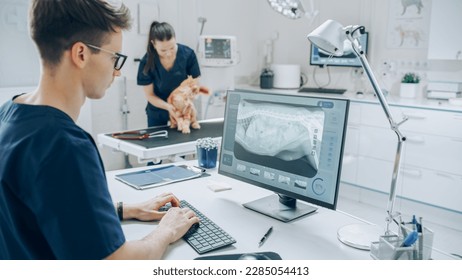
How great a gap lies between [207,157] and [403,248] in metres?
1.06

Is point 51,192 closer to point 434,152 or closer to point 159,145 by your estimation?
point 159,145

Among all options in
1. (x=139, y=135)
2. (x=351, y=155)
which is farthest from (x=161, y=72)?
(x=351, y=155)

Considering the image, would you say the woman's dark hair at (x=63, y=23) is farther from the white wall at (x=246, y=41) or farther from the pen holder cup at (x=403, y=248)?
the white wall at (x=246, y=41)

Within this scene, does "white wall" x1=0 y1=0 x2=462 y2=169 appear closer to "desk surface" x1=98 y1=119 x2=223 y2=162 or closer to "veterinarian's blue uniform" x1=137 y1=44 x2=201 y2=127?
"veterinarian's blue uniform" x1=137 y1=44 x2=201 y2=127

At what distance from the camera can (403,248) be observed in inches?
41.4

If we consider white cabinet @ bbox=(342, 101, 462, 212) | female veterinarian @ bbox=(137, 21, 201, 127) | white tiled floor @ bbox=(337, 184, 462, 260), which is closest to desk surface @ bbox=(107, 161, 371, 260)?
female veterinarian @ bbox=(137, 21, 201, 127)

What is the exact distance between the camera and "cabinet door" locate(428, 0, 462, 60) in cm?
330

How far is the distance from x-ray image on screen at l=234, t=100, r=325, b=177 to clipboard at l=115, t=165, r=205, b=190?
0.36 meters

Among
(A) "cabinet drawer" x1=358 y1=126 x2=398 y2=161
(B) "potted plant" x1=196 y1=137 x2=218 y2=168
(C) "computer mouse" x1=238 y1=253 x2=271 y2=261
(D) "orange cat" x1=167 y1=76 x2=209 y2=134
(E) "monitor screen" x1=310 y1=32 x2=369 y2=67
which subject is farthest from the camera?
(E) "monitor screen" x1=310 y1=32 x2=369 y2=67

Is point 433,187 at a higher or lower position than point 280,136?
lower

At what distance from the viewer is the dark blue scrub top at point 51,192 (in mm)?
851

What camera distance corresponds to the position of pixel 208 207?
1.48m
